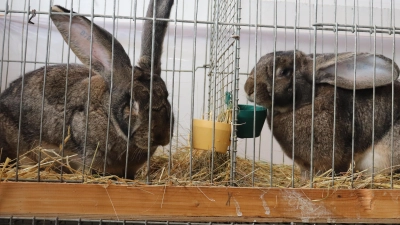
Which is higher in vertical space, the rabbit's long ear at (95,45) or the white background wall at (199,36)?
the white background wall at (199,36)

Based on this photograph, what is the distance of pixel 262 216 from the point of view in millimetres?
1511

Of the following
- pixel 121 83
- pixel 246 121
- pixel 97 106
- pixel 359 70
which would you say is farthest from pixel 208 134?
pixel 359 70

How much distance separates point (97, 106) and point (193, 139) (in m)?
0.57

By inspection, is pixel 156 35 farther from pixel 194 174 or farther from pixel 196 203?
pixel 196 203

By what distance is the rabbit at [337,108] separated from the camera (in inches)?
80.3

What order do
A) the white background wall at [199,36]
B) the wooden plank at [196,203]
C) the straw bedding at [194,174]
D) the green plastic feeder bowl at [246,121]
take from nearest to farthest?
1. the wooden plank at [196,203]
2. the straw bedding at [194,174]
3. the green plastic feeder bowl at [246,121]
4. the white background wall at [199,36]

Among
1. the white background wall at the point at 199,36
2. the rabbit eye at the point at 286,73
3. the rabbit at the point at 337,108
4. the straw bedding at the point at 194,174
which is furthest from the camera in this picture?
the white background wall at the point at 199,36

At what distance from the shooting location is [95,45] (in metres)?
1.81

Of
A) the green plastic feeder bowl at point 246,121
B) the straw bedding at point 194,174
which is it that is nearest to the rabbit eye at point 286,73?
the green plastic feeder bowl at point 246,121

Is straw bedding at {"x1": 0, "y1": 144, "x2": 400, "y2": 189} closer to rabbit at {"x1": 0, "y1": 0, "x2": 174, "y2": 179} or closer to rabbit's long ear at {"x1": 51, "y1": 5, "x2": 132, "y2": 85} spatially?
rabbit at {"x1": 0, "y1": 0, "x2": 174, "y2": 179}

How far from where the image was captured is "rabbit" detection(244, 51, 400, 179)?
2.04m

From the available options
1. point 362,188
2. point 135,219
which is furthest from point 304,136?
point 135,219

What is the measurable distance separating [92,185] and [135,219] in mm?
206

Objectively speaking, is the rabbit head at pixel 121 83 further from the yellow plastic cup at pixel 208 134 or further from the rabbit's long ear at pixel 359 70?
the rabbit's long ear at pixel 359 70
